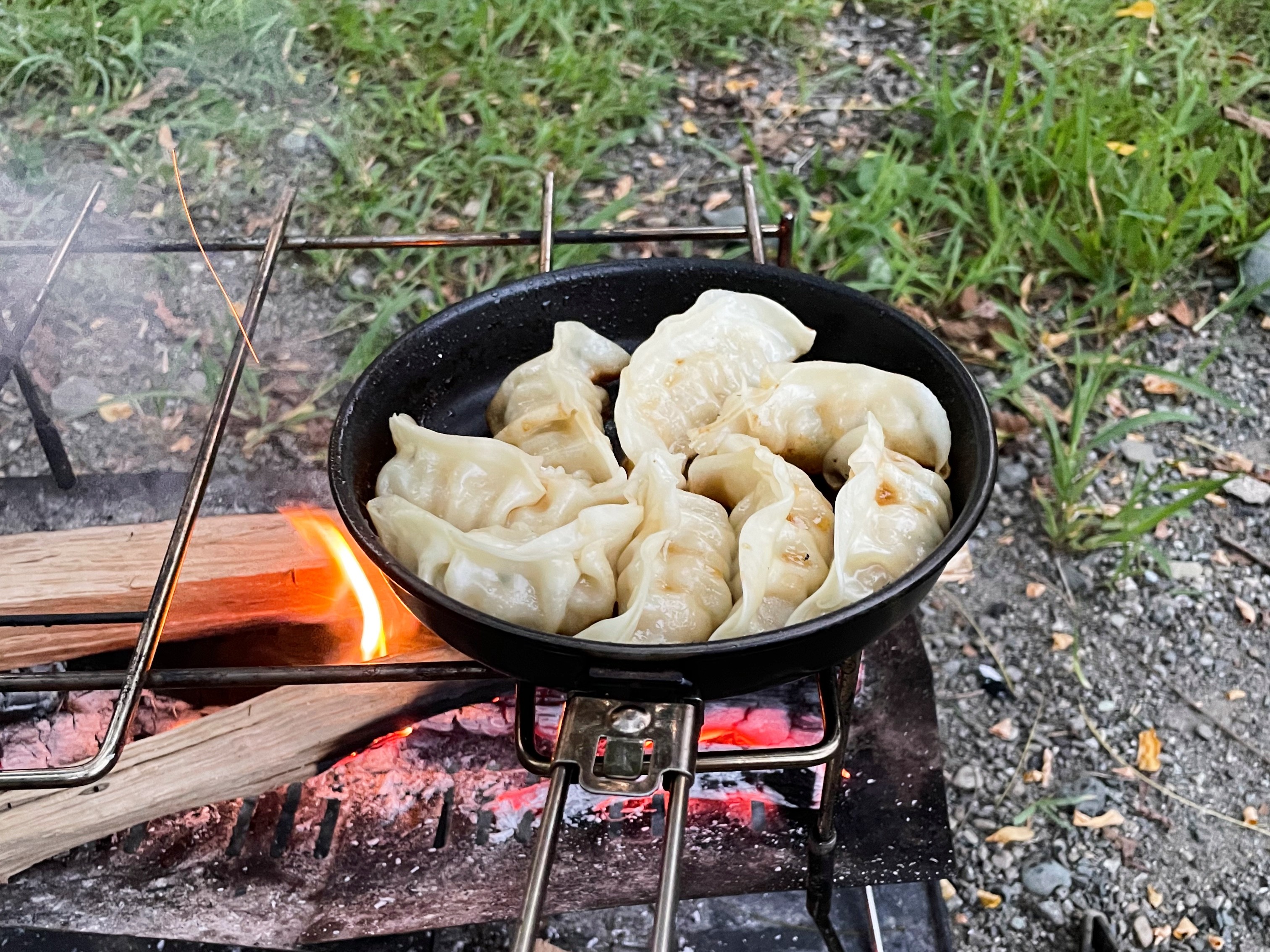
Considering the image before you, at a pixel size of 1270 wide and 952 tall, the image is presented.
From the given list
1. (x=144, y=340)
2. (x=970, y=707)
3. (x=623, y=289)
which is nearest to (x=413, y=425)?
(x=623, y=289)

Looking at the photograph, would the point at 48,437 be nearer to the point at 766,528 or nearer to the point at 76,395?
the point at 76,395

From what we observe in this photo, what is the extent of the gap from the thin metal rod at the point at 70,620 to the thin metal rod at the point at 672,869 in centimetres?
131

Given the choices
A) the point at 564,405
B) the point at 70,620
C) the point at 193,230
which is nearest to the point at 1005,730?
the point at 564,405

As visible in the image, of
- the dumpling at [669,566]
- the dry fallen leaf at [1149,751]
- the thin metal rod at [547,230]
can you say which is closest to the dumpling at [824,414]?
the dumpling at [669,566]

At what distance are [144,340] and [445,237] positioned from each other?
2134 millimetres

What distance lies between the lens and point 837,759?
186cm

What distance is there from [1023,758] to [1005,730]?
0.09 metres

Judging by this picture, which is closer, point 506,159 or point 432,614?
point 432,614

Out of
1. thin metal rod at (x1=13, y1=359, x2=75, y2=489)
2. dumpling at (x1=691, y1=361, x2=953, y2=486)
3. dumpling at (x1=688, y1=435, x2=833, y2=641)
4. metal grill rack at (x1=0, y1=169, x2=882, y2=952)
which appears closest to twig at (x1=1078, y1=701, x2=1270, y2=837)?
metal grill rack at (x1=0, y1=169, x2=882, y2=952)

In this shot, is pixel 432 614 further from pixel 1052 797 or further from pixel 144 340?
pixel 144 340

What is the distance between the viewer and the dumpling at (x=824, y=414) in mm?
1946

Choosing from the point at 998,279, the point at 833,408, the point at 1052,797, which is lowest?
the point at 1052,797

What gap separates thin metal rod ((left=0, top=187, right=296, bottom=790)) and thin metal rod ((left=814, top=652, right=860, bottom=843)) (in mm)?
1036

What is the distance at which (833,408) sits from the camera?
204 centimetres
